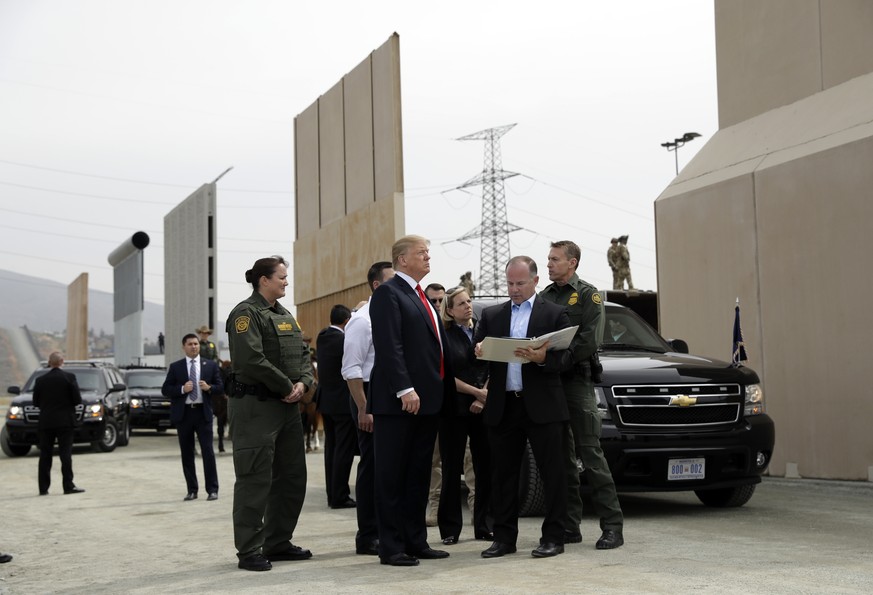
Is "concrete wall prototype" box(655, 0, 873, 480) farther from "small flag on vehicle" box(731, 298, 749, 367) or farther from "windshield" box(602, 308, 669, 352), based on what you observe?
"windshield" box(602, 308, 669, 352)

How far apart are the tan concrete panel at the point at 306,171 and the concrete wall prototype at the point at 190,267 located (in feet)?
16.8

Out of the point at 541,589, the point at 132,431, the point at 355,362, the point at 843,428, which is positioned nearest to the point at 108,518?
the point at 355,362

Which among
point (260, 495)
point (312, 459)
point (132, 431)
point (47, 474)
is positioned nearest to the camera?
point (260, 495)

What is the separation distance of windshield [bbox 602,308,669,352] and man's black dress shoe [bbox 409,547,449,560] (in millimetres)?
3794

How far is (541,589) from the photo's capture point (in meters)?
6.54

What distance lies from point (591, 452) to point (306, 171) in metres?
21.2

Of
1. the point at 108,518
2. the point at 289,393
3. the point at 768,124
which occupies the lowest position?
the point at 108,518

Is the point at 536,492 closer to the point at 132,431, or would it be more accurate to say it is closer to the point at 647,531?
the point at 647,531

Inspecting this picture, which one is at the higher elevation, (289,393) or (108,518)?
(289,393)

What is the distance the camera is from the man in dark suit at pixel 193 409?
13.6m

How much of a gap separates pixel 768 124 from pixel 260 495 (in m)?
10.3

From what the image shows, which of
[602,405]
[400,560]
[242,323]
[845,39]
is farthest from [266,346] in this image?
[845,39]

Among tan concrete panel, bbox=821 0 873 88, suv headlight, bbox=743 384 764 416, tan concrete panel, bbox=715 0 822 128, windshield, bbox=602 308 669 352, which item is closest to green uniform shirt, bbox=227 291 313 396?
windshield, bbox=602 308 669 352

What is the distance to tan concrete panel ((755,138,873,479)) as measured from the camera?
43.3ft
